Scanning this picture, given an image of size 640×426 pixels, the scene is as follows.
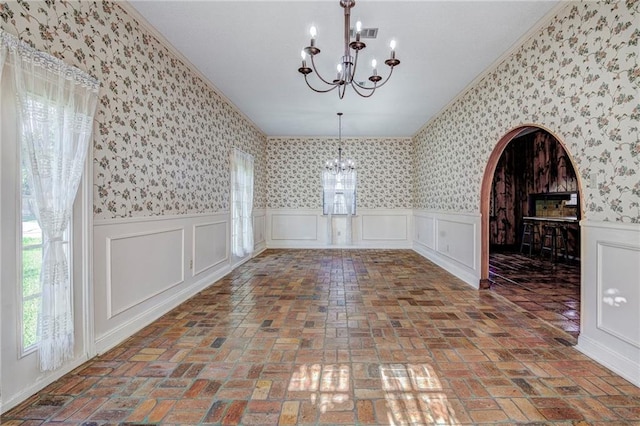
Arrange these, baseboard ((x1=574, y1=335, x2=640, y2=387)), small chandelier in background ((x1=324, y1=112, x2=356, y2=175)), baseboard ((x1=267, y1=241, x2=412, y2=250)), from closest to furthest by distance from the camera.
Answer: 1. baseboard ((x1=574, y1=335, x2=640, y2=387))
2. small chandelier in background ((x1=324, y1=112, x2=356, y2=175))
3. baseboard ((x1=267, y1=241, x2=412, y2=250))

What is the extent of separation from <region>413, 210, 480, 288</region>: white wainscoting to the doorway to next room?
0.41 m

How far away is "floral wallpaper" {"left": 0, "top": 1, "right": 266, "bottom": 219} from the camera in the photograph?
2021 millimetres

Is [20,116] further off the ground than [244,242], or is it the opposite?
[20,116]

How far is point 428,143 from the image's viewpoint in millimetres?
6422

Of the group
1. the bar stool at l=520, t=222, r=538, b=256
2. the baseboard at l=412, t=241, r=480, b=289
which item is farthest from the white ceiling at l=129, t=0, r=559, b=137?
the bar stool at l=520, t=222, r=538, b=256

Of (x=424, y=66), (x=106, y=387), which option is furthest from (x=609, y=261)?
(x=106, y=387)

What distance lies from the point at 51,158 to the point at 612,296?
12.4 ft

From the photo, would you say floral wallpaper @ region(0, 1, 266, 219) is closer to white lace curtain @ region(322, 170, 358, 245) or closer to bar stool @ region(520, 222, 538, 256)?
white lace curtain @ region(322, 170, 358, 245)

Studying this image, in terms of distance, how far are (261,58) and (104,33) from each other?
1.54m

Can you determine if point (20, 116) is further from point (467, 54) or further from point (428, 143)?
point (428, 143)

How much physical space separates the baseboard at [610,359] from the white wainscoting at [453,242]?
1.71 meters

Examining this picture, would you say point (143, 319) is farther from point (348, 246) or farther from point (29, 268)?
point (348, 246)

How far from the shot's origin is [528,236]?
722 centimetres

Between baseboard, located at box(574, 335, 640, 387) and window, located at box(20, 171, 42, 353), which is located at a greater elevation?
window, located at box(20, 171, 42, 353)
